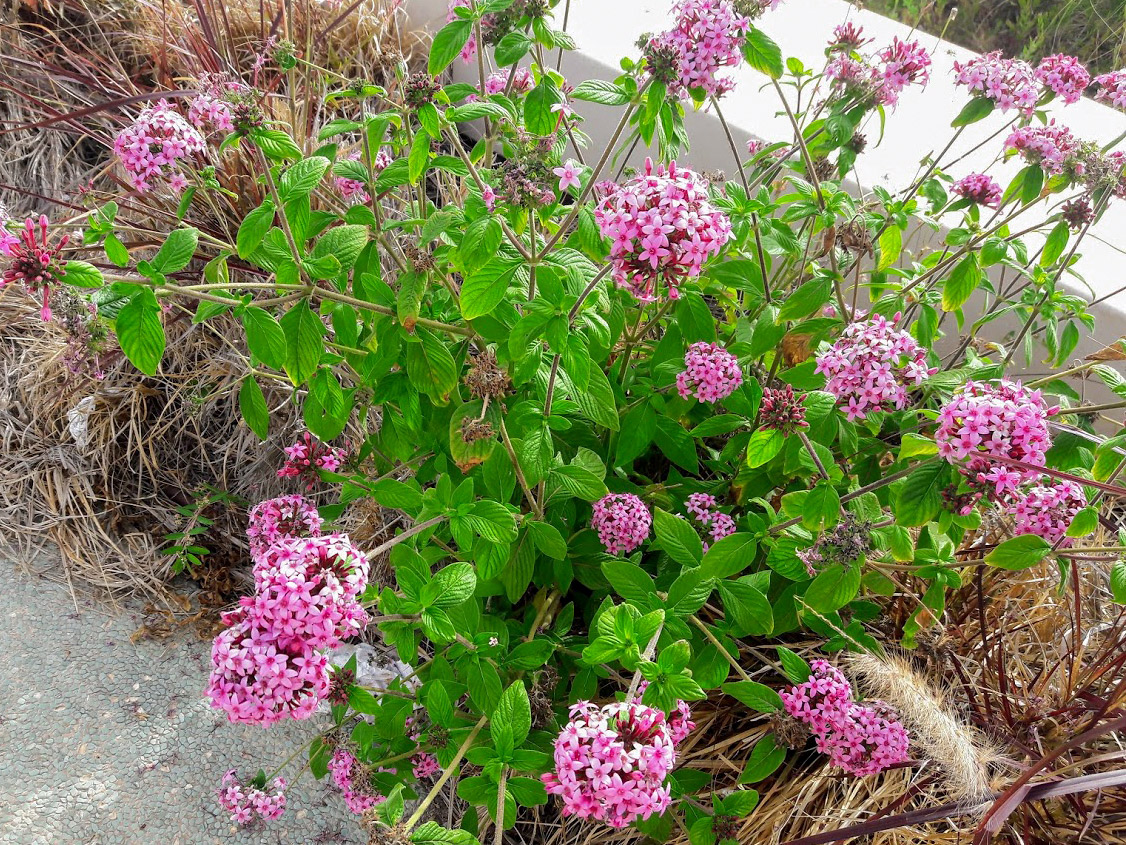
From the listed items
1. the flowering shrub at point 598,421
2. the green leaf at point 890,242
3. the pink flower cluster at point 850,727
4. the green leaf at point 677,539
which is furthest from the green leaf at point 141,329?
the green leaf at point 890,242

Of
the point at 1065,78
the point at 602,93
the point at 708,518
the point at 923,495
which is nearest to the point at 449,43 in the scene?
the point at 602,93

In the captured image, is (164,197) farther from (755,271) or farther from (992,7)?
(992,7)

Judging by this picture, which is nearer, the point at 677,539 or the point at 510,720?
the point at 510,720

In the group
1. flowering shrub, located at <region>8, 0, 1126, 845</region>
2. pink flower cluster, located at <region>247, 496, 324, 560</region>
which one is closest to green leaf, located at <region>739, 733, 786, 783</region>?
flowering shrub, located at <region>8, 0, 1126, 845</region>

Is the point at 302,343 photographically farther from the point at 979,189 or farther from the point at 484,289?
the point at 979,189

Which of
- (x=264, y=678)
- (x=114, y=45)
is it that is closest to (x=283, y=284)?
(x=264, y=678)

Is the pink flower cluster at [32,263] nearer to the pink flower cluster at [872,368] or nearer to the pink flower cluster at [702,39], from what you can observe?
the pink flower cluster at [702,39]
